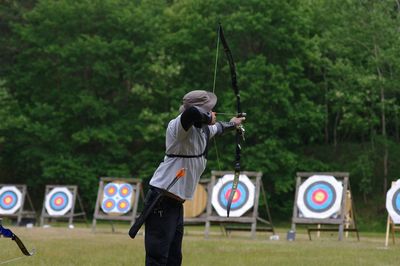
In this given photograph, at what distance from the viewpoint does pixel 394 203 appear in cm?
1338

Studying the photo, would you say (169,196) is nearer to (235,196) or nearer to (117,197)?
(235,196)

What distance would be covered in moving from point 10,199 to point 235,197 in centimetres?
860

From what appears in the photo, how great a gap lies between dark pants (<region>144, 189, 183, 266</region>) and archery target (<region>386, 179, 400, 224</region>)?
8.23 m

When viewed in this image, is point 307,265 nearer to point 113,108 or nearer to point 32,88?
point 113,108

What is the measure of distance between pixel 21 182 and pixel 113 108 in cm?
508

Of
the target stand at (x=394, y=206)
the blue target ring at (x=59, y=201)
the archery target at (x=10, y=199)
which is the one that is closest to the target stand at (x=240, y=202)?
the target stand at (x=394, y=206)

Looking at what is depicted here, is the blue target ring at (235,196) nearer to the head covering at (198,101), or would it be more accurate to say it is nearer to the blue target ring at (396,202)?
the blue target ring at (396,202)

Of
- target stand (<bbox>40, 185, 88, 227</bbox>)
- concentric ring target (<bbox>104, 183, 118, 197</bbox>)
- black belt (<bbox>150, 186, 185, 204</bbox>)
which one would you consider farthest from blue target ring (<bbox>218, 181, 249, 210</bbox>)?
black belt (<bbox>150, 186, 185, 204</bbox>)

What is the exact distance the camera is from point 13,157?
28406 millimetres

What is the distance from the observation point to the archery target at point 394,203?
1323cm

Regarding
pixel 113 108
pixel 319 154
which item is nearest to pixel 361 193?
pixel 319 154

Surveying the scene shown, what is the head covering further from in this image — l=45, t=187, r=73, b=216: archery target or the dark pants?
l=45, t=187, r=73, b=216: archery target

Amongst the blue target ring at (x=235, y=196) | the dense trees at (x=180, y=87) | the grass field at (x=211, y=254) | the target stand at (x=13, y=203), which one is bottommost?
the grass field at (x=211, y=254)

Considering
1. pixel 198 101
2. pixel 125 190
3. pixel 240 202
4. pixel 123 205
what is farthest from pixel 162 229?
pixel 125 190
